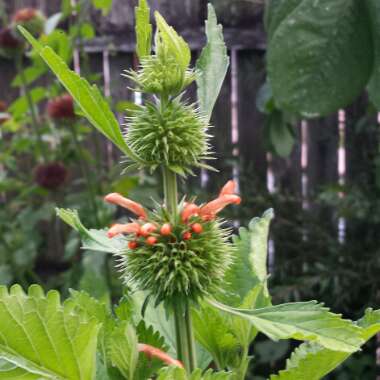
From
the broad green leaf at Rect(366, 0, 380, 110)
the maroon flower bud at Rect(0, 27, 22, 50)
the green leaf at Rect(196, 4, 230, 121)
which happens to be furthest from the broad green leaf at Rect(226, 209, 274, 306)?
the maroon flower bud at Rect(0, 27, 22, 50)

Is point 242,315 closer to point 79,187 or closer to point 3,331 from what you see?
point 3,331

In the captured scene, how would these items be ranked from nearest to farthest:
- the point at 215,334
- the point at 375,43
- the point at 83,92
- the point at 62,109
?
the point at 83,92
the point at 215,334
the point at 375,43
the point at 62,109

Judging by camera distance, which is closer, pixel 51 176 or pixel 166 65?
pixel 166 65

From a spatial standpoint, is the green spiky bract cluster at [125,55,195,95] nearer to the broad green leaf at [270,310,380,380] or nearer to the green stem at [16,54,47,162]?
the broad green leaf at [270,310,380,380]

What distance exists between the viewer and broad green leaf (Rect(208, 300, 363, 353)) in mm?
328

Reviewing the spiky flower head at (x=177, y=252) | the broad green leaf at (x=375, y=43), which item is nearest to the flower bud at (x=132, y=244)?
the spiky flower head at (x=177, y=252)

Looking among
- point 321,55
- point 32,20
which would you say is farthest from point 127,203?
point 32,20

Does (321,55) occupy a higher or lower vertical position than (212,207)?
higher

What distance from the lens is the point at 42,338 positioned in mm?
337

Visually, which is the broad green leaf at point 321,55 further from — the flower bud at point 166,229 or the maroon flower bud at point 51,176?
the maroon flower bud at point 51,176

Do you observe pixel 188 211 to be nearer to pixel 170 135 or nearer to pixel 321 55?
pixel 170 135

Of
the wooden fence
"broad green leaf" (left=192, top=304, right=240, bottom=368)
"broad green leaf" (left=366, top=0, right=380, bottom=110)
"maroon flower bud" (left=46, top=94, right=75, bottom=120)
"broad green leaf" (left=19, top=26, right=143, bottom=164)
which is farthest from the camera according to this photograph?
the wooden fence

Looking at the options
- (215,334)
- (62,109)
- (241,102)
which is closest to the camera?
(215,334)

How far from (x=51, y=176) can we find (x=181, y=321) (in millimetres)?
1261
